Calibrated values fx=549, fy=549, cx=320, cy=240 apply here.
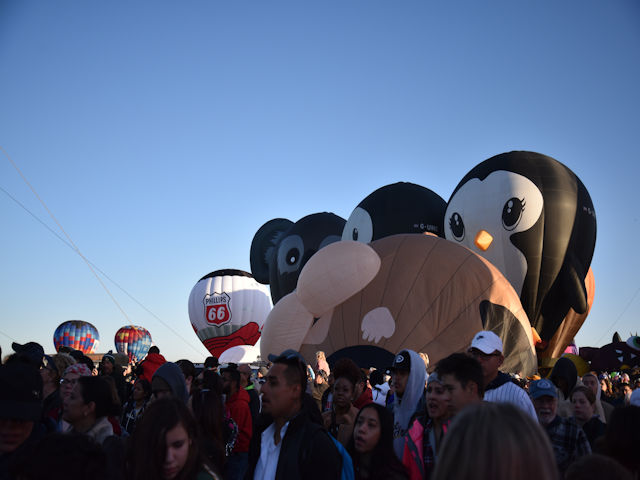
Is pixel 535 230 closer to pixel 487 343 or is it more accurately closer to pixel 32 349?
pixel 487 343

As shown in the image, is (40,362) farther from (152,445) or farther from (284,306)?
(284,306)

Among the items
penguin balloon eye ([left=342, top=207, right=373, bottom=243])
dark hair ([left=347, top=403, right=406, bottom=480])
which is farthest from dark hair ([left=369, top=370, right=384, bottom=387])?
penguin balloon eye ([left=342, top=207, right=373, bottom=243])

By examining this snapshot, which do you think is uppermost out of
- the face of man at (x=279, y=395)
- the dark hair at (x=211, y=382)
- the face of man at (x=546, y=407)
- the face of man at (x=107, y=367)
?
the face of man at (x=279, y=395)

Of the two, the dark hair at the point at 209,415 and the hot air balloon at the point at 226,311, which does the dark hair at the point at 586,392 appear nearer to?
the dark hair at the point at 209,415

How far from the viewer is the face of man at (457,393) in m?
2.87

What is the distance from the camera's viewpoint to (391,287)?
448 inches

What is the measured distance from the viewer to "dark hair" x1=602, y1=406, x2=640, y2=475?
233 centimetres

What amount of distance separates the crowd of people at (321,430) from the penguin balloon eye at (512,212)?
34.8 feet

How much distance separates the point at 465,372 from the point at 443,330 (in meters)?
8.24

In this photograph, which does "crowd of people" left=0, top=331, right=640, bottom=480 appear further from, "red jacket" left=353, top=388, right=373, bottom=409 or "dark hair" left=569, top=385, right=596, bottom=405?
"red jacket" left=353, top=388, right=373, bottom=409

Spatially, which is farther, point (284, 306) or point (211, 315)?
point (211, 315)

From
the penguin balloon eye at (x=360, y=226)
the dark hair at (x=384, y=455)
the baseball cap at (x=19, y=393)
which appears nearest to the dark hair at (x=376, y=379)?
the dark hair at (x=384, y=455)

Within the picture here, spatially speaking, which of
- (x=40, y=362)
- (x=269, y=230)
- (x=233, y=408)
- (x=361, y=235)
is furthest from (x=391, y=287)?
(x=269, y=230)

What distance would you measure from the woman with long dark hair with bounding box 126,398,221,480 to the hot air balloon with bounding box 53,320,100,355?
30247 millimetres
